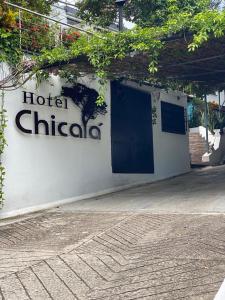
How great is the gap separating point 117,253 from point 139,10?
46.1 ft

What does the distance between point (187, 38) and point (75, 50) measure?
8.72 feet

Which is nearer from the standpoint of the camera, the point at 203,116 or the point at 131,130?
the point at 131,130

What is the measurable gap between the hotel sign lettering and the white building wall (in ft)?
0.34

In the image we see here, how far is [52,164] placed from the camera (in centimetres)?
1053

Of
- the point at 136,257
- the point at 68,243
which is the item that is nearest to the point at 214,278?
the point at 136,257

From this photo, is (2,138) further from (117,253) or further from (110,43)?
(117,253)

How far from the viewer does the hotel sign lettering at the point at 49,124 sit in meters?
9.79

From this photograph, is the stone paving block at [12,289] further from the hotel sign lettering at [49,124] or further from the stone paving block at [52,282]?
the hotel sign lettering at [49,124]

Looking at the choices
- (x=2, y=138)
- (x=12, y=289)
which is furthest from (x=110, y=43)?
(x=12, y=289)

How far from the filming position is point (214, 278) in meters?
4.39

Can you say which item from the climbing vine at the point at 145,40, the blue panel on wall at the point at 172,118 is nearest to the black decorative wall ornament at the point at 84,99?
the climbing vine at the point at 145,40

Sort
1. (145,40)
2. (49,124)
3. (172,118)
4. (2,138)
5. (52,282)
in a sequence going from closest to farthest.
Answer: (52,282) < (145,40) < (2,138) < (49,124) < (172,118)

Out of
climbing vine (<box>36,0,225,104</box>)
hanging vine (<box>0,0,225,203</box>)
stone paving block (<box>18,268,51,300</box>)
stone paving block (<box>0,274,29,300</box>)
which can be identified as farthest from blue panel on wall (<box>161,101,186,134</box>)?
stone paving block (<box>0,274,29,300</box>)

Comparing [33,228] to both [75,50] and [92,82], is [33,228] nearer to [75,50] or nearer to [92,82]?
[75,50]
